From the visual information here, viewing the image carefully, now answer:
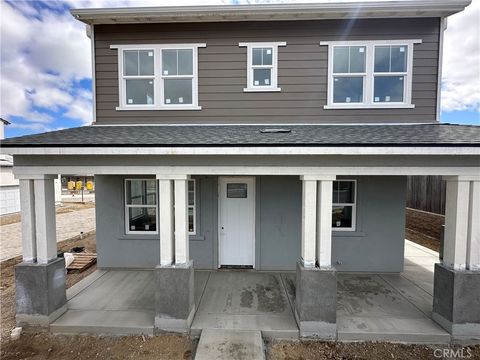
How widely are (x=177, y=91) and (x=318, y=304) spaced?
18.2 feet

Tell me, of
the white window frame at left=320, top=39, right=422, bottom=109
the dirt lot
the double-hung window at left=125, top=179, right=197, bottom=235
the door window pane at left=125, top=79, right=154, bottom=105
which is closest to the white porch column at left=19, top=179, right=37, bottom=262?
the double-hung window at left=125, top=179, right=197, bottom=235

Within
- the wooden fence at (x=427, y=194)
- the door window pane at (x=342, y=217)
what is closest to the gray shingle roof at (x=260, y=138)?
the door window pane at (x=342, y=217)

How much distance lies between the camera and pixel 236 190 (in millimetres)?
6180

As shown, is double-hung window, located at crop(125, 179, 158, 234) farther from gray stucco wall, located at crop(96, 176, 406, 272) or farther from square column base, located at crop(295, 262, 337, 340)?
square column base, located at crop(295, 262, 337, 340)

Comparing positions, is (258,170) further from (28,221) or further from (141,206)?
(28,221)

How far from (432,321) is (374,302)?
90 cm

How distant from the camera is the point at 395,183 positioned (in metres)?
5.94

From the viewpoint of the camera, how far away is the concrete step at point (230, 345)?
3.34m

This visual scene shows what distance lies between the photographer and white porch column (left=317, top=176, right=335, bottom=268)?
13.0 ft

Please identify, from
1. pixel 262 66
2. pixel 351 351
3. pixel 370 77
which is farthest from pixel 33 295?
pixel 370 77

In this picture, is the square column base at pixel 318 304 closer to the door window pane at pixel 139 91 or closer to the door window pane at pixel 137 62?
the door window pane at pixel 139 91

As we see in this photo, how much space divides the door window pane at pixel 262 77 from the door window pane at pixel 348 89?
63.0 inches

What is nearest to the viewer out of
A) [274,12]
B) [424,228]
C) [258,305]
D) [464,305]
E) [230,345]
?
[230,345]

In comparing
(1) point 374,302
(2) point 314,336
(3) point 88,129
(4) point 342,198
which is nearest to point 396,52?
(4) point 342,198
